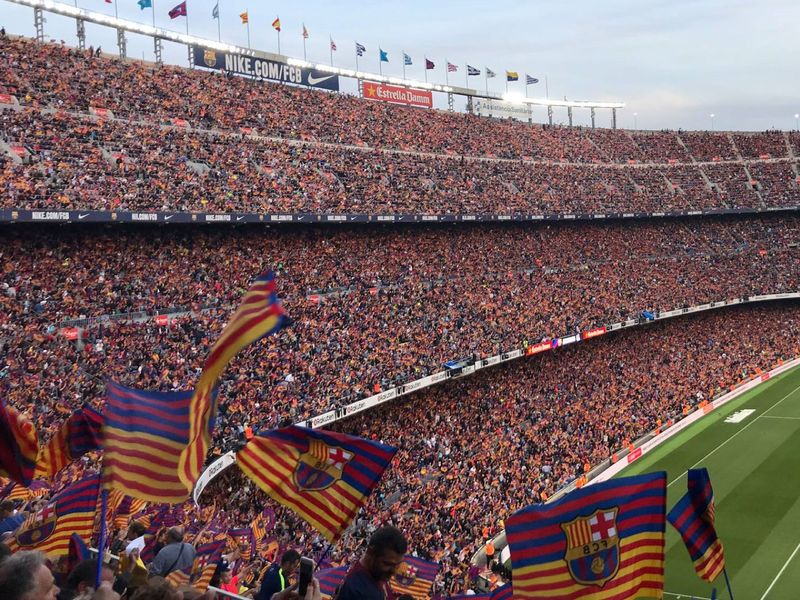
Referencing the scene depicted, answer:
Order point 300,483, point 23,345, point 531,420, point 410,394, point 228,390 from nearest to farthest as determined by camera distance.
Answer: point 300,483 → point 23,345 → point 228,390 → point 410,394 → point 531,420

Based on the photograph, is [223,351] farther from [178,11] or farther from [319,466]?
[178,11]

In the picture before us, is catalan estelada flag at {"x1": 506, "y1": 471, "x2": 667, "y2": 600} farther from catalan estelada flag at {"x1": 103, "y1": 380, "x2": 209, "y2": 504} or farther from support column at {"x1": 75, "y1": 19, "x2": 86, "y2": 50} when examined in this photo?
support column at {"x1": 75, "y1": 19, "x2": 86, "y2": 50}

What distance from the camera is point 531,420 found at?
34781 mm

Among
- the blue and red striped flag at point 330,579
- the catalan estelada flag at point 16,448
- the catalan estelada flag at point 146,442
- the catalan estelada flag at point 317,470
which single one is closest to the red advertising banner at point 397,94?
the blue and red striped flag at point 330,579

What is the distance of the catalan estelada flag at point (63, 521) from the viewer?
8.50 meters

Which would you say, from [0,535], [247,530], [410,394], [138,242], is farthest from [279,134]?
[0,535]

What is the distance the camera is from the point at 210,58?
44.7 metres

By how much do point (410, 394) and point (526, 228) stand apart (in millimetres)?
21776

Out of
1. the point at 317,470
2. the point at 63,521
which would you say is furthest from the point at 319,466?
the point at 63,521

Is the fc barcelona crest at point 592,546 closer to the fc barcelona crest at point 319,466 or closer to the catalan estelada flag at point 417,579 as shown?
the fc barcelona crest at point 319,466

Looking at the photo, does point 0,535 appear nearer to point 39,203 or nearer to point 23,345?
point 23,345

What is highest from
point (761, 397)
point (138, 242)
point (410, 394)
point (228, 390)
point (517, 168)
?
point (517, 168)

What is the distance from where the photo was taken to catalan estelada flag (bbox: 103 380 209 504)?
6.36 meters

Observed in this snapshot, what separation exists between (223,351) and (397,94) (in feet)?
175
